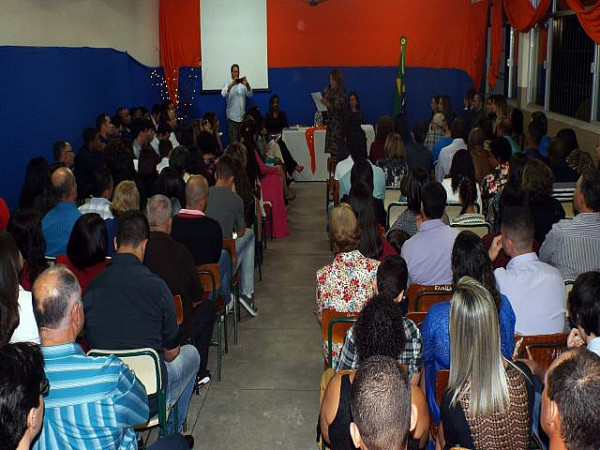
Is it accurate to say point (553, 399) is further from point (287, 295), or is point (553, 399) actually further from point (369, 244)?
point (287, 295)

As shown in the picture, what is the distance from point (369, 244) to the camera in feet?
15.4

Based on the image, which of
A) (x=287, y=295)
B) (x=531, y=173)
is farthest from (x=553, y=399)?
(x=287, y=295)

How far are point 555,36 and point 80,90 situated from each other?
682 cm

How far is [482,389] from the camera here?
2.58 m

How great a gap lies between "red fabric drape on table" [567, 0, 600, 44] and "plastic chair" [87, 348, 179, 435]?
607 cm

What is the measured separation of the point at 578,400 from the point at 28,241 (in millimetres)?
3216

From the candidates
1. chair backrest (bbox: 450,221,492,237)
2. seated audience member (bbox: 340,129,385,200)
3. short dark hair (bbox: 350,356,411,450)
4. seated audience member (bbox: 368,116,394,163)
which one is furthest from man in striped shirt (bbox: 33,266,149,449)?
seated audience member (bbox: 368,116,394,163)

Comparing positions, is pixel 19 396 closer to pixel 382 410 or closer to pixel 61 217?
pixel 382 410

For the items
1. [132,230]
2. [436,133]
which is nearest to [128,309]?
[132,230]

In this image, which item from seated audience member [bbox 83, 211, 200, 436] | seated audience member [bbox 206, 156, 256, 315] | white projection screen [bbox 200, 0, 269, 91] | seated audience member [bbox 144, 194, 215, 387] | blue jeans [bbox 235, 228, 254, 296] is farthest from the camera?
white projection screen [bbox 200, 0, 269, 91]

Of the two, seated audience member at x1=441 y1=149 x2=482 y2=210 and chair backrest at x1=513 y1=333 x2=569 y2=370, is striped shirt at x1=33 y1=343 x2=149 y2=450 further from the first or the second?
seated audience member at x1=441 y1=149 x2=482 y2=210

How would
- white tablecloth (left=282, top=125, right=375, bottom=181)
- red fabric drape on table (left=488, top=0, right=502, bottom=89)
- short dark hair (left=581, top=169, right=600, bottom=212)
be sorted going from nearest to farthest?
short dark hair (left=581, top=169, right=600, bottom=212) < white tablecloth (left=282, top=125, right=375, bottom=181) < red fabric drape on table (left=488, top=0, right=502, bottom=89)

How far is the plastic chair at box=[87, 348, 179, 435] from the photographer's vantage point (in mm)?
3162

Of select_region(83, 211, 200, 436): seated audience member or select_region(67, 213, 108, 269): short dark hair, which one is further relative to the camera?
select_region(67, 213, 108, 269): short dark hair
